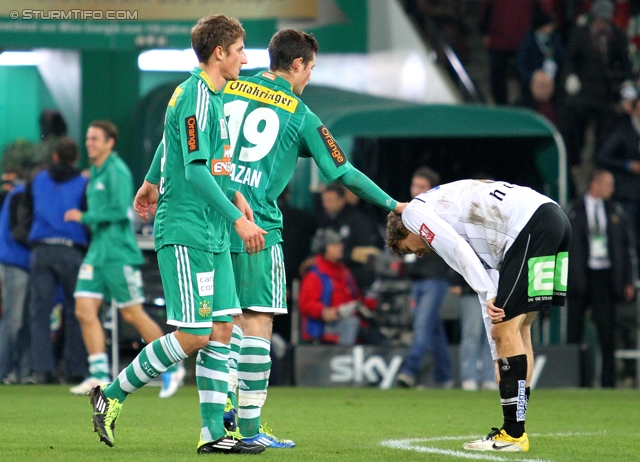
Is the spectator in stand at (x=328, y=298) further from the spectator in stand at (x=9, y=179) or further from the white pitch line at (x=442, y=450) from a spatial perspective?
the white pitch line at (x=442, y=450)

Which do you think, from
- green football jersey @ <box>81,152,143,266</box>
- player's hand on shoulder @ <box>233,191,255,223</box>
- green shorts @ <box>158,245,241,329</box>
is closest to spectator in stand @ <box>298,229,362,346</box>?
green football jersey @ <box>81,152,143,266</box>

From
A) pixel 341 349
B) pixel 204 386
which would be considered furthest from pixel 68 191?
pixel 204 386

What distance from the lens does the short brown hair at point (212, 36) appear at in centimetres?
631

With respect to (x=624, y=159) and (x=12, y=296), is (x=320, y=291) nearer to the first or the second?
(x=12, y=296)

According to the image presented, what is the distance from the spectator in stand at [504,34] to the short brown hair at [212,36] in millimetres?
10886

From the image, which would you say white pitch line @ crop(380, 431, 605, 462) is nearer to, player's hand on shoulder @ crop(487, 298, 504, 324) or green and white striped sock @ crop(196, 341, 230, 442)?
player's hand on shoulder @ crop(487, 298, 504, 324)

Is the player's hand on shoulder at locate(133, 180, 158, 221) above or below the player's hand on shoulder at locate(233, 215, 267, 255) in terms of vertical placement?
above

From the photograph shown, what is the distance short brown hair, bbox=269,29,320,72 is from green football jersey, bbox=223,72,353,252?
96 millimetres

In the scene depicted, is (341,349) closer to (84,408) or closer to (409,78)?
(84,408)

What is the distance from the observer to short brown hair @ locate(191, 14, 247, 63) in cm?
631

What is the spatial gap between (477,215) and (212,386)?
183 centimetres

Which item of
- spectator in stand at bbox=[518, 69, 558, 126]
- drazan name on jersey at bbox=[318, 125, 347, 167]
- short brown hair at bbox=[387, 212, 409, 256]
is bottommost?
short brown hair at bbox=[387, 212, 409, 256]

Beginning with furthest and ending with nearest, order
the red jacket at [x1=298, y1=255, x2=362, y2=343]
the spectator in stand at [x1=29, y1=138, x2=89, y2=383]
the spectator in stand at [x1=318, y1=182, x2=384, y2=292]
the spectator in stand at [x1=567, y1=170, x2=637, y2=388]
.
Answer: the spectator in stand at [x1=567, y1=170, x2=637, y2=388], the spectator in stand at [x1=318, y1=182, x2=384, y2=292], the red jacket at [x1=298, y1=255, x2=362, y2=343], the spectator in stand at [x1=29, y1=138, x2=89, y2=383]

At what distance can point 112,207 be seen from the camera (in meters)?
10.7
